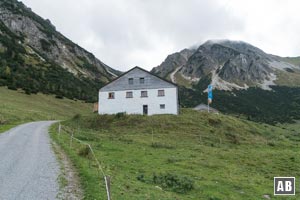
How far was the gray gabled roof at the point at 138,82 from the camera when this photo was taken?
55.4 meters

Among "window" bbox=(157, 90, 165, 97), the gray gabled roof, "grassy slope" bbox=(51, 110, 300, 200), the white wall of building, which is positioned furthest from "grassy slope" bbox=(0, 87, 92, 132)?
"window" bbox=(157, 90, 165, 97)

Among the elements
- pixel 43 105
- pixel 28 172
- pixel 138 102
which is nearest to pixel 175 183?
pixel 28 172

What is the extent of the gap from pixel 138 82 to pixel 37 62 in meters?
89.3

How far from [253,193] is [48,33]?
198888 mm

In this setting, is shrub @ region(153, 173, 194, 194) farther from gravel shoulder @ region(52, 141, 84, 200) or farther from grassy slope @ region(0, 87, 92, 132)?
grassy slope @ region(0, 87, 92, 132)

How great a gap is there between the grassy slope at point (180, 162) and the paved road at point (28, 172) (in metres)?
1.43

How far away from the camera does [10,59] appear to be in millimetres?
113125

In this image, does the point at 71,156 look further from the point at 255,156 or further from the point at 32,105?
the point at 32,105

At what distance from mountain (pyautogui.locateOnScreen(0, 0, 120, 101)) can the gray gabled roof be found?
121ft

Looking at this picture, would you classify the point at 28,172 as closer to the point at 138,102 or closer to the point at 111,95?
the point at 138,102

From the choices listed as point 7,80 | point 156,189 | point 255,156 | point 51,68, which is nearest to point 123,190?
point 156,189

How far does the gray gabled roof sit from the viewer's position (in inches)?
2183

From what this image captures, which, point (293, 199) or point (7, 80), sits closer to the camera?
point (293, 199)

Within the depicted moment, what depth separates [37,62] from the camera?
131750mm
